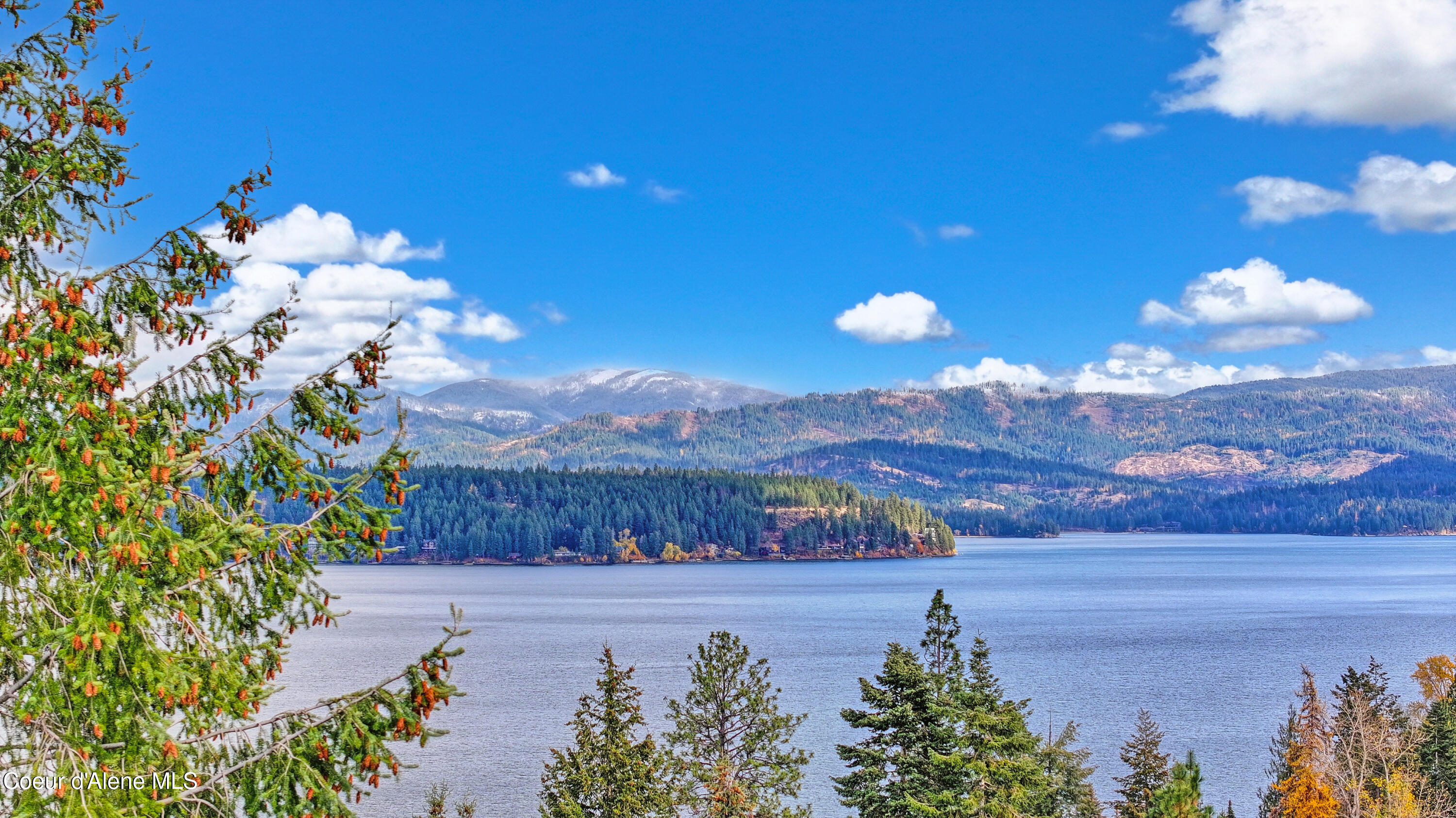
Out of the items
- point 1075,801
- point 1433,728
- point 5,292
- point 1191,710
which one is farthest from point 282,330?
point 1191,710

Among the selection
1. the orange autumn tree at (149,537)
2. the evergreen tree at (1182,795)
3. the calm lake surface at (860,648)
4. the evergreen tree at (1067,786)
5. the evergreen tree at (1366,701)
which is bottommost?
the calm lake surface at (860,648)

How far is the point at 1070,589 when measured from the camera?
542ft

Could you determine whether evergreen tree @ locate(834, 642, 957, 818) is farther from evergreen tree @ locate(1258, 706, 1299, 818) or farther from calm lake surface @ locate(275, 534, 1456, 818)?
evergreen tree @ locate(1258, 706, 1299, 818)

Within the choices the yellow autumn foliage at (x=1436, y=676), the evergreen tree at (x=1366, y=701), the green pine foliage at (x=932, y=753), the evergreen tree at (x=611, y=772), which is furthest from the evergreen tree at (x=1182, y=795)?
the yellow autumn foliage at (x=1436, y=676)

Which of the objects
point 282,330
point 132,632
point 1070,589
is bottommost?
point 1070,589

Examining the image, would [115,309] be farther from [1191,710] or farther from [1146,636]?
[1146,636]

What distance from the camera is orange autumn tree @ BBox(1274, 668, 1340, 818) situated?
1492 inches

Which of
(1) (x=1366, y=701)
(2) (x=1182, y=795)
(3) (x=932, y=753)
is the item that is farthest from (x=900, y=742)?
(1) (x=1366, y=701)

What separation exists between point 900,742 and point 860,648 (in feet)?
231

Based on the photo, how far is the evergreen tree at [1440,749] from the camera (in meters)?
39.7

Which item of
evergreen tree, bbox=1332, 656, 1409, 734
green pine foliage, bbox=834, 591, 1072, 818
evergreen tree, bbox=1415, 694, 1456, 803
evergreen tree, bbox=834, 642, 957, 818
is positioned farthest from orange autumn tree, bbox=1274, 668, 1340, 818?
evergreen tree, bbox=834, 642, 957, 818

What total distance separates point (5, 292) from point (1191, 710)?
243 ft

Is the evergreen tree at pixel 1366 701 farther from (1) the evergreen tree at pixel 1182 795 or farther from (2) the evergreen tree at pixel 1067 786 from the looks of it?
(1) the evergreen tree at pixel 1182 795

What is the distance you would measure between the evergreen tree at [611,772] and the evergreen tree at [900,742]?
5.40 m
